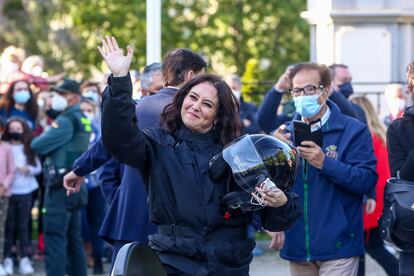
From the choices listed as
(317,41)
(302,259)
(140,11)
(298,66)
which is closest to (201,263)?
(302,259)

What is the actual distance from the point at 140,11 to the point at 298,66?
18172 millimetres

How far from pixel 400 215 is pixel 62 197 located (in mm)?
4361

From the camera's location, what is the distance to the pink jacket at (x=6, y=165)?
12.0 m

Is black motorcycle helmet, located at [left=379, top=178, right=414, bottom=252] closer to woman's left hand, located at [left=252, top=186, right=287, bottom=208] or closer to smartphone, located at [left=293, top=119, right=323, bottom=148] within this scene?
smartphone, located at [left=293, top=119, right=323, bottom=148]

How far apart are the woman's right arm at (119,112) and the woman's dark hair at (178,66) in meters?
1.73

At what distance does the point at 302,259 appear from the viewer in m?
7.64

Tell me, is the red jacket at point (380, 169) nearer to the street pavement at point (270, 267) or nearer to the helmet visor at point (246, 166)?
the street pavement at point (270, 267)

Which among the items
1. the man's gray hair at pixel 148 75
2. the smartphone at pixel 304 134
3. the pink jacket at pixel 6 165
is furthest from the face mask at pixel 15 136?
the smartphone at pixel 304 134

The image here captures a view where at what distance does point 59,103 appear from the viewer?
11219mm

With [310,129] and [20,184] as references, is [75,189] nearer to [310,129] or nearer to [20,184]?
[310,129]

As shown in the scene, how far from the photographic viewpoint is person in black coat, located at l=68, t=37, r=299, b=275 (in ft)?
19.1

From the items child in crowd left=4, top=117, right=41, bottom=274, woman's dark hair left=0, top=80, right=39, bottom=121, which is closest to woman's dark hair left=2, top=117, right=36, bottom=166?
child in crowd left=4, top=117, right=41, bottom=274

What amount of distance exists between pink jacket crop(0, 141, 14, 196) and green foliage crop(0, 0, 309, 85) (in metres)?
13.7

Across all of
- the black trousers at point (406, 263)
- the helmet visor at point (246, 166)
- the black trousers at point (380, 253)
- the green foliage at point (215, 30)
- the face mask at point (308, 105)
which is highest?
the green foliage at point (215, 30)
